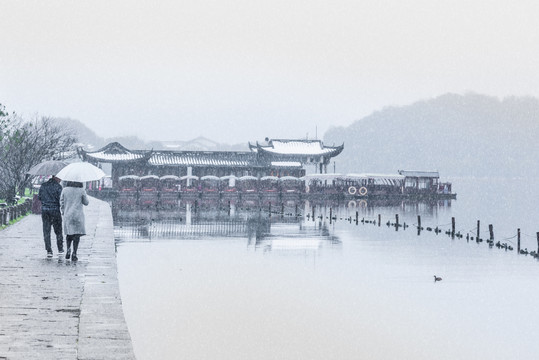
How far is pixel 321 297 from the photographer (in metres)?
17.6

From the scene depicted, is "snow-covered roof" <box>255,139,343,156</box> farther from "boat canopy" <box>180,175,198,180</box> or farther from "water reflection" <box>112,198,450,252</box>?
"water reflection" <box>112,198,450,252</box>

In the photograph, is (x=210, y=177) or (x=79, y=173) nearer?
Answer: (x=79, y=173)

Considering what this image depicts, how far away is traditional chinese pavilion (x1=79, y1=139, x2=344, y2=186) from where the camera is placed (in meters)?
76.8

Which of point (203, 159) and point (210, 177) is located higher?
point (203, 159)

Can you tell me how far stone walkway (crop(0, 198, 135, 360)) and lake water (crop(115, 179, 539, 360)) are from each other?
1.31 m

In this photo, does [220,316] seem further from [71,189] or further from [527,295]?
[527,295]

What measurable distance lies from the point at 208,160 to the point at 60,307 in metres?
69.7

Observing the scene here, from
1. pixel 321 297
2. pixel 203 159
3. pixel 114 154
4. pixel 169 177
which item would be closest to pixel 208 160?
pixel 203 159

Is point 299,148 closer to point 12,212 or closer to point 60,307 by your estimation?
point 12,212

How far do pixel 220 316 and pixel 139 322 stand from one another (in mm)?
1813

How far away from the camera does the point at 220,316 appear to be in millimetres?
14891

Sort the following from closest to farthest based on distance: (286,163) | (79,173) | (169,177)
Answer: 1. (79,173)
2. (169,177)
3. (286,163)

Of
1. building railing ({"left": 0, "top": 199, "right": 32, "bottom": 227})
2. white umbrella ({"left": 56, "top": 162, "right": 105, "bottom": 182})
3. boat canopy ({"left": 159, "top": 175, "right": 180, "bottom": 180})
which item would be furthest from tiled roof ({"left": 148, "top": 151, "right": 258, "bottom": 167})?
white umbrella ({"left": 56, "top": 162, "right": 105, "bottom": 182})

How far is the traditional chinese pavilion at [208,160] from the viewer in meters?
76.8
